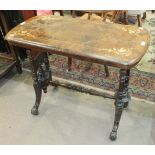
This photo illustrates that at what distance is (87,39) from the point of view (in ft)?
4.99

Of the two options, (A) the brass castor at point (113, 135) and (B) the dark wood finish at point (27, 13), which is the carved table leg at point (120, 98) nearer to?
(A) the brass castor at point (113, 135)

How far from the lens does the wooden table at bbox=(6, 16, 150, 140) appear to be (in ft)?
4.48

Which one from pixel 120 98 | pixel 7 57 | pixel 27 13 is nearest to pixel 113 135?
pixel 120 98

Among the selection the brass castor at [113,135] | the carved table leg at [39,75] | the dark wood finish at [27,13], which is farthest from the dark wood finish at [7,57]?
the brass castor at [113,135]

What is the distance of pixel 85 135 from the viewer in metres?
1.85

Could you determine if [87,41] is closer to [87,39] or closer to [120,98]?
[87,39]

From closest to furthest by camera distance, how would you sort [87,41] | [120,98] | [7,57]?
[87,41], [120,98], [7,57]

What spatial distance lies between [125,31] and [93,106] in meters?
0.78

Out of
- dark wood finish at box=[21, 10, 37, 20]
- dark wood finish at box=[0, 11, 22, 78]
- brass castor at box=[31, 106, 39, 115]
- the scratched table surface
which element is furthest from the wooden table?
dark wood finish at box=[21, 10, 37, 20]

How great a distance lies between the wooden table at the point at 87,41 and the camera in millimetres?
1365

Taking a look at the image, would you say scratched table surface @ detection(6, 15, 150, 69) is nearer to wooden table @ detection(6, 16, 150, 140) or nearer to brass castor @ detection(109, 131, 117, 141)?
wooden table @ detection(6, 16, 150, 140)

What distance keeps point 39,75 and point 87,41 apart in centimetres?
62

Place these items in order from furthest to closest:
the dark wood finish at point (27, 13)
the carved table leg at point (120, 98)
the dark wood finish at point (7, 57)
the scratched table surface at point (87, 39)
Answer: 1. the dark wood finish at point (27, 13)
2. the dark wood finish at point (7, 57)
3. the carved table leg at point (120, 98)
4. the scratched table surface at point (87, 39)
